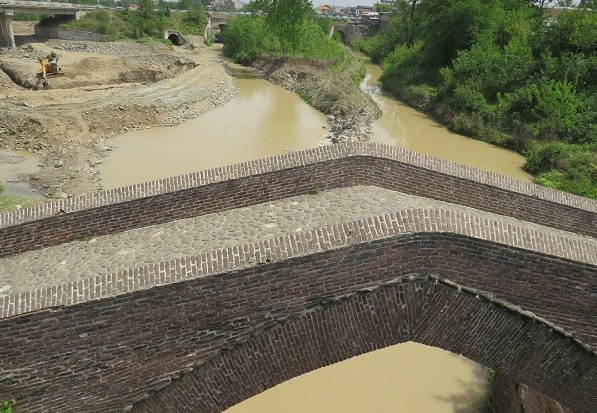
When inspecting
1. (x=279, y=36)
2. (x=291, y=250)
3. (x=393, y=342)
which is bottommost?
(x=279, y=36)

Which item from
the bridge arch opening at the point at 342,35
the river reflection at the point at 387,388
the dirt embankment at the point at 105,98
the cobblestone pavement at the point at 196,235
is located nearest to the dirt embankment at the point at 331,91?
the dirt embankment at the point at 105,98

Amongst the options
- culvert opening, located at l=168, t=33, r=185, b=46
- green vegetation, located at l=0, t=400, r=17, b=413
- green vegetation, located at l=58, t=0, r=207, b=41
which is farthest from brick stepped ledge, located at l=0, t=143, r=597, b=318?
culvert opening, located at l=168, t=33, r=185, b=46

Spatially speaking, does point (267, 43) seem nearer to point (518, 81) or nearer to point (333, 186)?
point (518, 81)

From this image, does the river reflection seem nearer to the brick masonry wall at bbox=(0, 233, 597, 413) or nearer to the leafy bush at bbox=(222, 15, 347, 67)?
the brick masonry wall at bbox=(0, 233, 597, 413)

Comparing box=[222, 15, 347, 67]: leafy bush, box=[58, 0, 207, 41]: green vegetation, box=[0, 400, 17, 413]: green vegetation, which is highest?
box=[0, 400, 17, 413]: green vegetation

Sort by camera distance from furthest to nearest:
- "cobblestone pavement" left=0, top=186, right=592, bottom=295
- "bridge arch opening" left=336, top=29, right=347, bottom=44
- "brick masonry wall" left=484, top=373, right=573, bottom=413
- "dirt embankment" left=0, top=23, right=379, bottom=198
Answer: "bridge arch opening" left=336, top=29, right=347, bottom=44
"dirt embankment" left=0, top=23, right=379, bottom=198
"brick masonry wall" left=484, top=373, right=573, bottom=413
"cobblestone pavement" left=0, top=186, right=592, bottom=295

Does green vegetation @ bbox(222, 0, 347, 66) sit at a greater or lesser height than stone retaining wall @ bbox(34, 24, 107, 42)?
greater

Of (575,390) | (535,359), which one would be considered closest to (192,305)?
(535,359)

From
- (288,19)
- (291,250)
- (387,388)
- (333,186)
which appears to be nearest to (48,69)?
(288,19)
